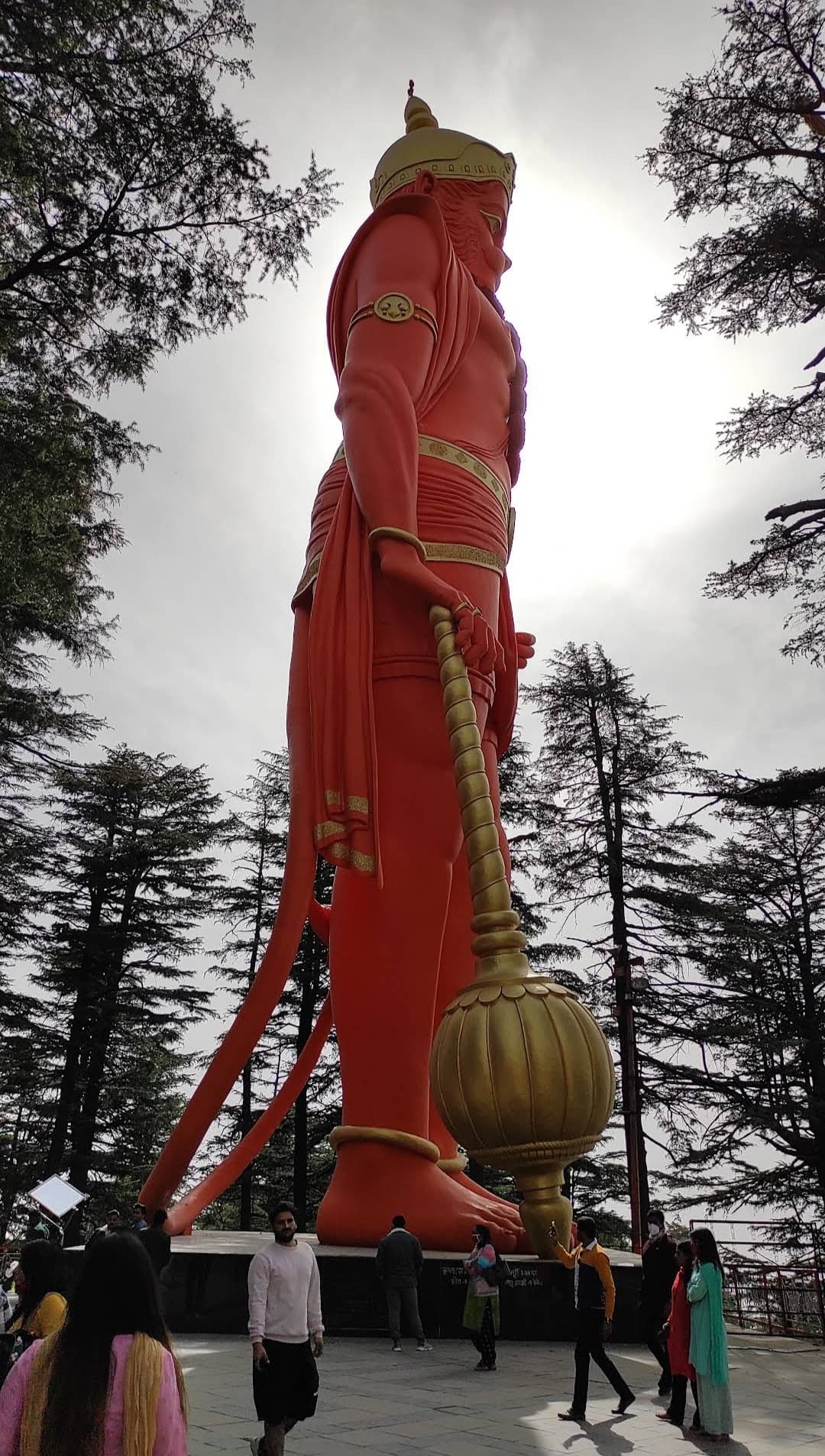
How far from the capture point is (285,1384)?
3545mm

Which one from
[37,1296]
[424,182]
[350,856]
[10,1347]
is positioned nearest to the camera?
[37,1296]

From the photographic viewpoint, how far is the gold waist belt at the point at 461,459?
8.80 metres

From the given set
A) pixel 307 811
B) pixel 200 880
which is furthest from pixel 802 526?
pixel 200 880

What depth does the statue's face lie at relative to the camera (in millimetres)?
10141

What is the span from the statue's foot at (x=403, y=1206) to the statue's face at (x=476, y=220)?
777 cm

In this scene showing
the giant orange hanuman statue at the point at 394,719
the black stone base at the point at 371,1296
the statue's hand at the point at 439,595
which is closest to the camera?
the black stone base at the point at 371,1296

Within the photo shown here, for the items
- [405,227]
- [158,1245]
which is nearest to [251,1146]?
[158,1245]

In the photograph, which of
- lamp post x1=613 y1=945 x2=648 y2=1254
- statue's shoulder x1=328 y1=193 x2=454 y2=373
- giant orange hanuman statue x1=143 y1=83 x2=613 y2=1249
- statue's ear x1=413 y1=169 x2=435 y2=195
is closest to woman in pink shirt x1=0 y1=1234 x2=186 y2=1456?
giant orange hanuman statue x1=143 y1=83 x2=613 y2=1249

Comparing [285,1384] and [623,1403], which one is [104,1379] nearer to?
[285,1384]

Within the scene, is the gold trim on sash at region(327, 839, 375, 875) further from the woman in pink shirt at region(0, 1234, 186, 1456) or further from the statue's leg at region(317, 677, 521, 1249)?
the woman in pink shirt at region(0, 1234, 186, 1456)

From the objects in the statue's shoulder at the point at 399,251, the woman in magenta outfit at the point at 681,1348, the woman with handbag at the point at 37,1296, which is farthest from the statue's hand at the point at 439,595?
the woman with handbag at the point at 37,1296

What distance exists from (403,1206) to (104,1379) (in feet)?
18.3

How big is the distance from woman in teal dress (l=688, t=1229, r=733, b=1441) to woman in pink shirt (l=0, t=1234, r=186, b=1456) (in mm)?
3800

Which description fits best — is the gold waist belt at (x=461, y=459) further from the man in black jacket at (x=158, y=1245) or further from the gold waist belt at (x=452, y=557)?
the man in black jacket at (x=158, y=1245)
